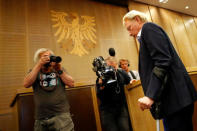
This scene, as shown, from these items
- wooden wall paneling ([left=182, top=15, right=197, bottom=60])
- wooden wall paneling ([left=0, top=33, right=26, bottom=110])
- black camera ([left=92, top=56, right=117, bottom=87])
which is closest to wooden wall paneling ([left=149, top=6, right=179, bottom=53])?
wooden wall paneling ([left=182, top=15, right=197, bottom=60])

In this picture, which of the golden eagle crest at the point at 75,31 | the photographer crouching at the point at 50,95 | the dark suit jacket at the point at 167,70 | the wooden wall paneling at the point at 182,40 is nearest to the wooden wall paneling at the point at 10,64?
the golden eagle crest at the point at 75,31

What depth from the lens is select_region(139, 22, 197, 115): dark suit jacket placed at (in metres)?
0.87

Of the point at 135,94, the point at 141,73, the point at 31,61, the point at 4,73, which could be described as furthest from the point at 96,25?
the point at 141,73

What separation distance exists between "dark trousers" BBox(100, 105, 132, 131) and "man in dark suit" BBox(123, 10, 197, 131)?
97cm

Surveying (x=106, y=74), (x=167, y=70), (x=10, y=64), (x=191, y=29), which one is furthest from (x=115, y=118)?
(x=191, y=29)

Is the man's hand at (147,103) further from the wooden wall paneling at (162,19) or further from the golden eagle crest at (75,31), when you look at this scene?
the wooden wall paneling at (162,19)

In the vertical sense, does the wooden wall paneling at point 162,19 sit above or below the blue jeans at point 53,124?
above

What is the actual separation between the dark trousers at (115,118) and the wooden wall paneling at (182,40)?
434 centimetres

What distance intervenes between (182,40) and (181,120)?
556 centimetres

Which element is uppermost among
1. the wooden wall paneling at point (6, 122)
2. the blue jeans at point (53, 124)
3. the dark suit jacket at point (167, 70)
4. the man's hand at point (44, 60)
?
the man's hand at point (44, 60)

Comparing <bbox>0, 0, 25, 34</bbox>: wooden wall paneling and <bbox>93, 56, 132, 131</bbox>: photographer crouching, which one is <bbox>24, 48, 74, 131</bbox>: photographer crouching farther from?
<bbox>0, 0, 25, 34</bbox>: wooden wall paneling

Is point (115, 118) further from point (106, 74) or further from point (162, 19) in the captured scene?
point (162, 19)

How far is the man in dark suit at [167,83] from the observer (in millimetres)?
863

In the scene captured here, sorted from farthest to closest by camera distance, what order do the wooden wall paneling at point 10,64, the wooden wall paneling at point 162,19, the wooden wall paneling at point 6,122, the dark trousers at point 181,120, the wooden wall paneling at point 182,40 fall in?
the wooden wall paneling at point 182,40 → the wooden wall paneling at point 162,19 → the wooden wall paneling at point 10,64 → the wooden wall paneling at point 6,122 → the dark trousers at point 181,120
